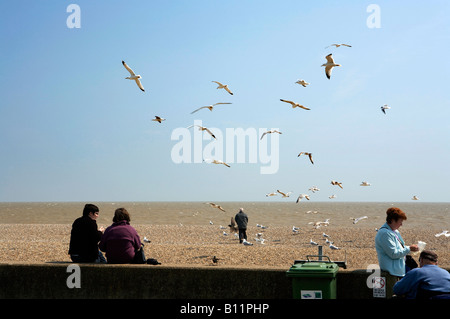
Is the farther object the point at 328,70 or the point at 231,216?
the point at 231,216

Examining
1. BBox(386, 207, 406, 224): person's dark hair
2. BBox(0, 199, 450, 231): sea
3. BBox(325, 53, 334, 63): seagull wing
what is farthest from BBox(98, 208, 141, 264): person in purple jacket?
BBox(0, 199, 450, 231): sea

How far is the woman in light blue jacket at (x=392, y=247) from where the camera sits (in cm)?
523

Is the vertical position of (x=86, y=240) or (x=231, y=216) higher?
(x=86, y=240)

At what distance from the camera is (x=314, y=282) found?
513cm

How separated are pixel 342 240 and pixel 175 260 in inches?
546

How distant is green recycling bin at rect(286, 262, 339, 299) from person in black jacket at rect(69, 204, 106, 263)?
10.0ft

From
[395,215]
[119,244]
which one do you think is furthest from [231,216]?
[395,215]

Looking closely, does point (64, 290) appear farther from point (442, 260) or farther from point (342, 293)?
point (442, 260)

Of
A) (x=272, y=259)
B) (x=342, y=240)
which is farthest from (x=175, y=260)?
(x=342, y=240)

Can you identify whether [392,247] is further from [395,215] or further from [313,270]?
[313,270]

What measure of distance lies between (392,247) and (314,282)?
0.96 m

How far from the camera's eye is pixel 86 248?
265 inches

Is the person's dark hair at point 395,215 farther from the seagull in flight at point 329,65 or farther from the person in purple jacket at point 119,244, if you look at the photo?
the seagull in flight at point 329,65
